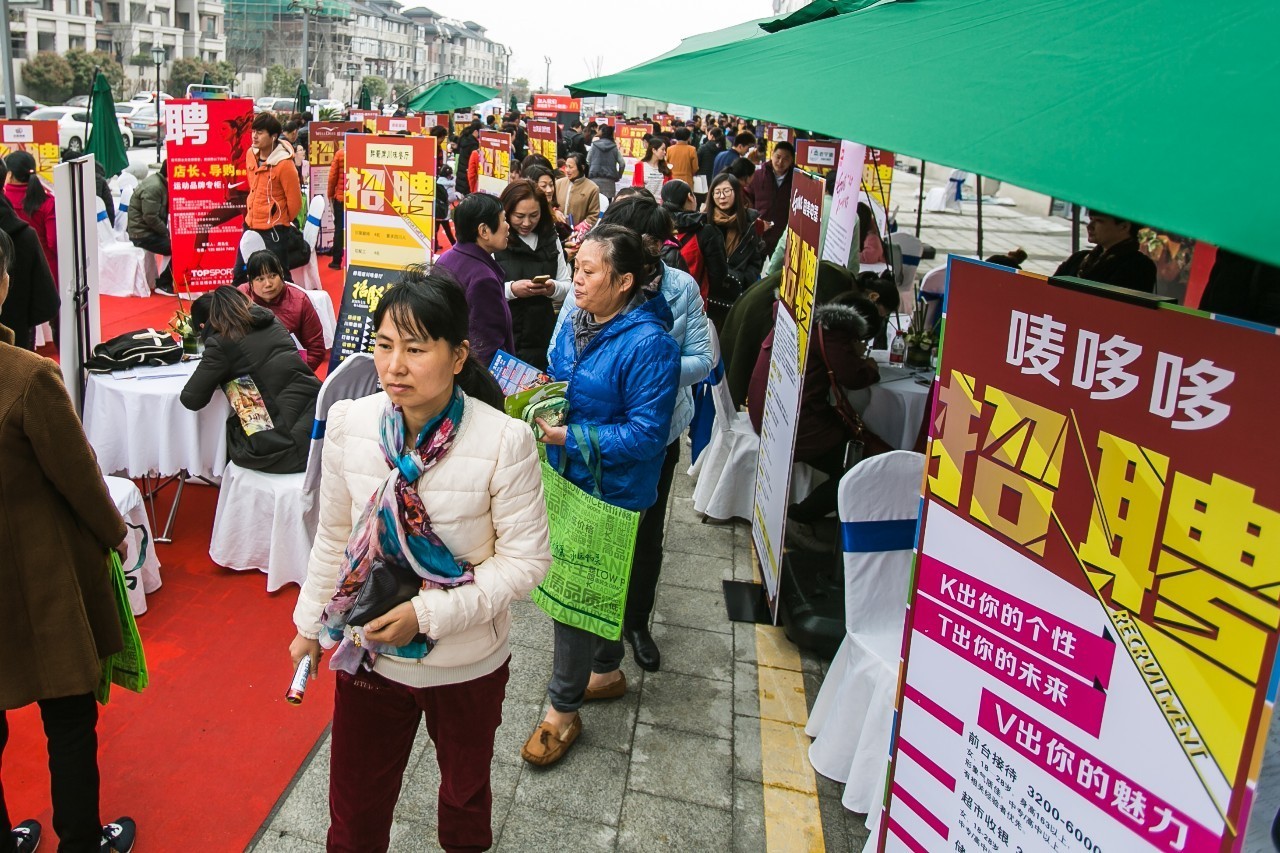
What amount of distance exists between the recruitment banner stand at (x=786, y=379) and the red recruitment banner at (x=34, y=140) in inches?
315

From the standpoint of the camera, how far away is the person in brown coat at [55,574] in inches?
91.8

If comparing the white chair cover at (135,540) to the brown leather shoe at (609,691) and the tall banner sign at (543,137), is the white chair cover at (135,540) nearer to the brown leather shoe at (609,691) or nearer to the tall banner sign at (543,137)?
the brown leather shoe at (609,691)

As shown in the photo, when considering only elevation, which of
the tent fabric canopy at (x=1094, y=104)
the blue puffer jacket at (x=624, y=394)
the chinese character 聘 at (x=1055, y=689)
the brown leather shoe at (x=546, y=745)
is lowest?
the brown leather shoe at (x=546, y=745)

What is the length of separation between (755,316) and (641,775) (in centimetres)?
279

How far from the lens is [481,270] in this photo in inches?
175

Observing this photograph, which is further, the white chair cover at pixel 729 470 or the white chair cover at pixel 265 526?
the white chair cover at pixel 729 470

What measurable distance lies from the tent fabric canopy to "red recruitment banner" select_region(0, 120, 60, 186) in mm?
9514

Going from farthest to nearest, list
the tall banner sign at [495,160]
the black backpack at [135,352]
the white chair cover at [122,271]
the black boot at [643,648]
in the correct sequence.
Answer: the tall banner sign at [495,160] → the white chair cover at [122,271] → the black backpack at [135,352] → the black boot at [643,648]

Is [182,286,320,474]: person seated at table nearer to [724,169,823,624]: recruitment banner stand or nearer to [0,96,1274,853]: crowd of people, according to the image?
[0,96,1274,853]: crowd of people

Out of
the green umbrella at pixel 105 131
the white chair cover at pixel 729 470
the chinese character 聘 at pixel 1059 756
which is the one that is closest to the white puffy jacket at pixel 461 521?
the chinese character 聘 at pixel 1059 756

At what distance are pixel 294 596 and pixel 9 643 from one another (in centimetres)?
220

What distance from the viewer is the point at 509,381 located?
3.13 m

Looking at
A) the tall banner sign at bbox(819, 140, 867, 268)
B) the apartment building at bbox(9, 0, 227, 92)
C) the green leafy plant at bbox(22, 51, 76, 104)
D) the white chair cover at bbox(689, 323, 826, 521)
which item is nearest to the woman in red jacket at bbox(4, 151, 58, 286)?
the white chair cover at bbox(689, 323, 826, 521)

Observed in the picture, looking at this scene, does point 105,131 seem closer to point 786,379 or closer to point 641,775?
point 786,379
